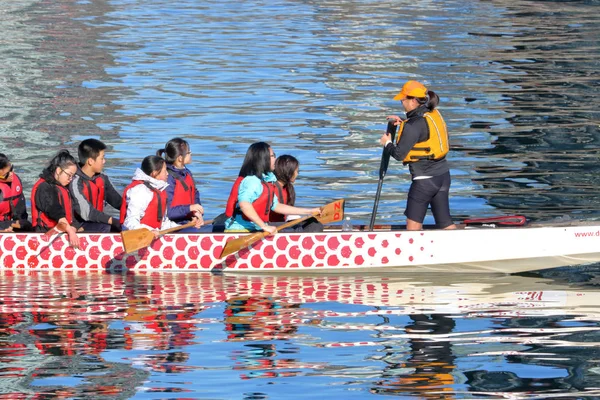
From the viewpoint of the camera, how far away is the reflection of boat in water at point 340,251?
14.7 metres

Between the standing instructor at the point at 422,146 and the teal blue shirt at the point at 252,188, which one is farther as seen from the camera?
the teal blue shirt at the point at 252,188

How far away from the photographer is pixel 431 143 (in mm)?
14172

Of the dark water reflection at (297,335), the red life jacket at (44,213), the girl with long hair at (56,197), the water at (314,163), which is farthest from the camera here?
the red life jacket at (44,213)

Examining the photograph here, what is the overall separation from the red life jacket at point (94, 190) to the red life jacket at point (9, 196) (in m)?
1.03

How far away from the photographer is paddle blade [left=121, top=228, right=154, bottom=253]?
48.3 ft

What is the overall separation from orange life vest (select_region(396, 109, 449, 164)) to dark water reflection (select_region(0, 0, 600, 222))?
4582 mm

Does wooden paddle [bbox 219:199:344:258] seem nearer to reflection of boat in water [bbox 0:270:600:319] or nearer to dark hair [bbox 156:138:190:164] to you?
reflection of boat in water [bbox 0:270:600:319]

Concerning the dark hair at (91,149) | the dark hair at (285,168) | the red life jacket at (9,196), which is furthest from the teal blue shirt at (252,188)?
the red life jacket at (9,196)

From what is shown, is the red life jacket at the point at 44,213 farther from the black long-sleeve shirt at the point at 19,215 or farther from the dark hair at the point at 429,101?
the dark hair at the point at 429,101

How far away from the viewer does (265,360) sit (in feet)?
37.9

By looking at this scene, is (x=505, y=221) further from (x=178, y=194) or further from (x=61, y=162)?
(x=61, y=162)

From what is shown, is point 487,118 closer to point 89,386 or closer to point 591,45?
point 591,45

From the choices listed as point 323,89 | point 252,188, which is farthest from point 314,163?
point 323,89

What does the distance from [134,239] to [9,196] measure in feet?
6.38
